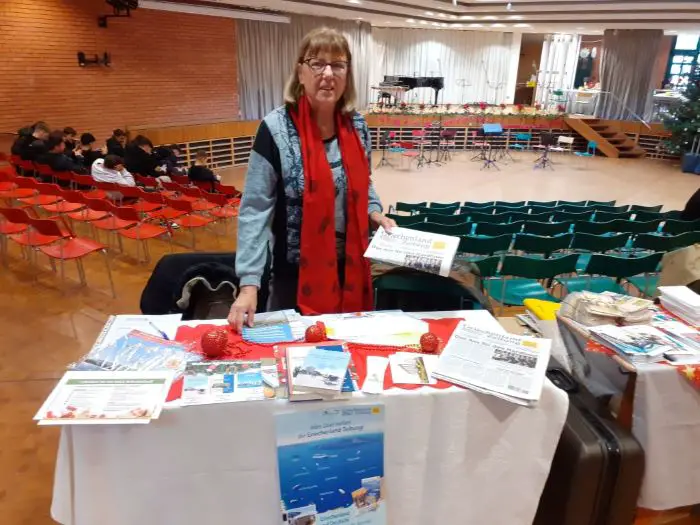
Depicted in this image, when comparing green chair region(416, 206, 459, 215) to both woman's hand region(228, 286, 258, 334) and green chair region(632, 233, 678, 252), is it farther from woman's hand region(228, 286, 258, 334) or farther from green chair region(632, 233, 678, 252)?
woman's hand region(228, 286, 258, 334)

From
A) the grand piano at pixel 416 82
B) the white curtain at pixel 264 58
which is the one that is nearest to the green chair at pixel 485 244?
the white curtain at pixel 264 58

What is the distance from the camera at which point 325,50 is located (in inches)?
64.6

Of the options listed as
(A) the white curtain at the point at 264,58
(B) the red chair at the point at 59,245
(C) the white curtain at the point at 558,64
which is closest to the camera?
(B) the red chair at the point at 59,245

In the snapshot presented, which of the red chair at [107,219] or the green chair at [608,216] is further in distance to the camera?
the green chair at [608,216]

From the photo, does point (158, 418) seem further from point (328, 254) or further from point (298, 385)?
point (328, 254)

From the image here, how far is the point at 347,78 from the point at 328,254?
65 cm

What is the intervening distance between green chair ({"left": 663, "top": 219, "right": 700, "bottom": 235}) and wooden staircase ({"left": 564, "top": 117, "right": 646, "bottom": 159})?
459 inches

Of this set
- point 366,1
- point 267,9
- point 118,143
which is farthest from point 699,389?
point 267,9

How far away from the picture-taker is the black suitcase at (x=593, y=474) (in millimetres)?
1607

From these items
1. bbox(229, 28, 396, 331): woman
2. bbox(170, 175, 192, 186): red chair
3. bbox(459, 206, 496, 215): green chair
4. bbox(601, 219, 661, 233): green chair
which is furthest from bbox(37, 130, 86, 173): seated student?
bbox(601, 219, 661, 233): green chair

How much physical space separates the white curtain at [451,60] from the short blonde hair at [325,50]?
17691 millimetres

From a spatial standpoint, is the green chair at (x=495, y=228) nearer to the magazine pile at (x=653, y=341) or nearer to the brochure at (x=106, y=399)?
the magazine pile at (x=653, y=341)

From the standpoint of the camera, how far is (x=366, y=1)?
39.0 feet

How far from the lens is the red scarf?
176cm
